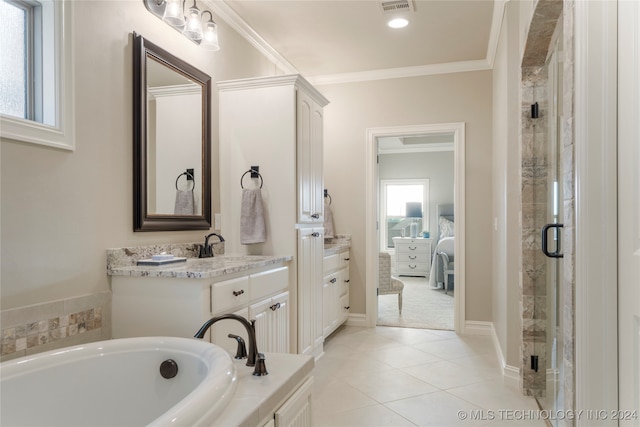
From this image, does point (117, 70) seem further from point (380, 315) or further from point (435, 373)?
point (380, 315)

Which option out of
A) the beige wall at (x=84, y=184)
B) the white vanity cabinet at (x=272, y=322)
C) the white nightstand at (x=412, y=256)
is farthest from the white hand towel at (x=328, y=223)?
the white nightstand at (x=412, y=256)

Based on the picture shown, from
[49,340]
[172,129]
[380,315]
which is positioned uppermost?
[172,129]

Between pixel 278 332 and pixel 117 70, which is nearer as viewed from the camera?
pixel 117 70

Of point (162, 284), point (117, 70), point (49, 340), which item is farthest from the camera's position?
point (117, 70)

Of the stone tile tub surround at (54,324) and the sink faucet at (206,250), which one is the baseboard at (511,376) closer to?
the sink faucet at (206,250)

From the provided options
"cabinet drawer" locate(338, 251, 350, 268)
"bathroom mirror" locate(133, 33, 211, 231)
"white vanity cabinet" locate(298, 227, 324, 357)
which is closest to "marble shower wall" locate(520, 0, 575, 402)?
"white vanity cabinet" locate(298, 227, 324, 357)

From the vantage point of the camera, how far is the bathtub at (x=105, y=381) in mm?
1357

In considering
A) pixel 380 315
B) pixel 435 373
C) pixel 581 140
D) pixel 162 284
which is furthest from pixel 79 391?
pixel 380 315

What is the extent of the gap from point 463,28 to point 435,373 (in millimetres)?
2747

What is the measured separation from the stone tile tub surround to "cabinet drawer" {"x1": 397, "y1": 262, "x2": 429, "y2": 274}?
662 cm

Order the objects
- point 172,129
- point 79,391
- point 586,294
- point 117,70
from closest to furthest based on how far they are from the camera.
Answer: point 586,294, point 79,391, point 117,70, point 172,129

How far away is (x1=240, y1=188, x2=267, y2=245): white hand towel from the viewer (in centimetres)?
287

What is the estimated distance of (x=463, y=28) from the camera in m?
3.48

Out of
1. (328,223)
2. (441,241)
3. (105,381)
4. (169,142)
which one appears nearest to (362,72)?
(328,223)
